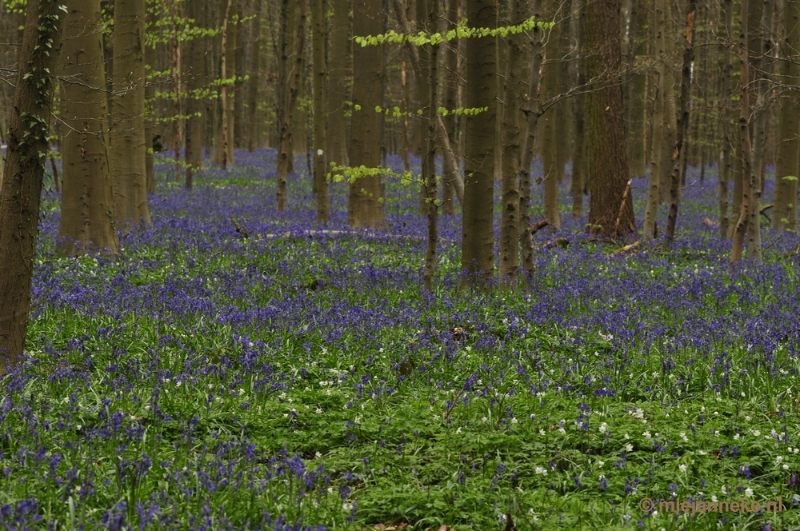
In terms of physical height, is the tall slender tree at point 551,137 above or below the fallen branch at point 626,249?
above

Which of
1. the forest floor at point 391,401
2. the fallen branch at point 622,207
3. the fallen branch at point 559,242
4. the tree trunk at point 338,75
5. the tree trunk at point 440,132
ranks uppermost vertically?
the tree trunk at point 338,75

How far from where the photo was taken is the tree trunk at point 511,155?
10.4 meters

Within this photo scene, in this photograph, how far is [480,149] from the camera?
35.2ft

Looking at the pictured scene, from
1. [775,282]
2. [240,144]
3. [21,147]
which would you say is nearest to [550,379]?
[21,147]

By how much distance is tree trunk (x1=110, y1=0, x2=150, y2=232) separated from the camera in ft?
49.6

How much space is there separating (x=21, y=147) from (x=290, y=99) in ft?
46.8

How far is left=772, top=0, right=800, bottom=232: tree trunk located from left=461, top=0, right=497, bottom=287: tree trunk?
11.3 metres

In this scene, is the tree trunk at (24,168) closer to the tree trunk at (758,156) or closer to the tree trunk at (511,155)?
the tree trunk at (511,155)

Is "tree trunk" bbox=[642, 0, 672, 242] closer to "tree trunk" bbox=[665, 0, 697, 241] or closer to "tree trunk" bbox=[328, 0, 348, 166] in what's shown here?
"tree trunk" bbox=[665, 0, 697, 241]

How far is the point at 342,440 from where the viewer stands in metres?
5.68

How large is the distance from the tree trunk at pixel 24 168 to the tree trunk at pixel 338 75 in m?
13.7

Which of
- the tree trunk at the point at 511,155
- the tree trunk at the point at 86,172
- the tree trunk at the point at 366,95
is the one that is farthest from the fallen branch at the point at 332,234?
the tree trunk at the point at 511,155

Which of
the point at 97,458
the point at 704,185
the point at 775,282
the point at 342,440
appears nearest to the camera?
the point at 97,458

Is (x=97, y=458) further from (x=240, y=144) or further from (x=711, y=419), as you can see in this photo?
(x=240, y=144)
